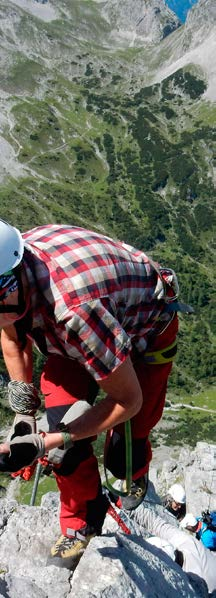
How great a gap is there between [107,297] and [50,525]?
16.4ft

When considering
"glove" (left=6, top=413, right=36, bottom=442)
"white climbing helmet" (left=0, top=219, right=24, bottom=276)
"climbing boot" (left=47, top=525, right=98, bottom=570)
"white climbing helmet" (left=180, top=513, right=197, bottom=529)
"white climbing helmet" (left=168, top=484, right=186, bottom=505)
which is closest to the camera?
"white climbing helmet" (left=0, top=219, right=24, bottom=276)

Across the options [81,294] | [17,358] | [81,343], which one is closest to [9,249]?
[81,294]

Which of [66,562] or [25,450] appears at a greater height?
[25,450]

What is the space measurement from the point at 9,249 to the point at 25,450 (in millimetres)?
1903

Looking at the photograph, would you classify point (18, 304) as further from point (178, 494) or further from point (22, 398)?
point (178, 494)

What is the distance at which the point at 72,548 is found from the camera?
6.54 metres

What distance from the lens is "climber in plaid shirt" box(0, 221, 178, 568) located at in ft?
13.1

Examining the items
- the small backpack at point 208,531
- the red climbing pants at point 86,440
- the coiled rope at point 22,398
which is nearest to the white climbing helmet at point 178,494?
the small backpack at point 208,531

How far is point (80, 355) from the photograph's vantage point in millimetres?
4191

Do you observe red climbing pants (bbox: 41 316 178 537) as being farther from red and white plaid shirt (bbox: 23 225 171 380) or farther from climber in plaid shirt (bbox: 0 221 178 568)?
red and white plaid shirt (bbox: 23 225 171 380)

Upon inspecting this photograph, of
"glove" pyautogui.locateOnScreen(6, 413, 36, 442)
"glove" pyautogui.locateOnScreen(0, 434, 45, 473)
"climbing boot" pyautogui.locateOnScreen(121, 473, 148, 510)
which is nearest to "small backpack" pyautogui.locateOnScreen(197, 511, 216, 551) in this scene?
"climbing boot" pyautogui.locateOnScreen(121, 473, 148, 510)

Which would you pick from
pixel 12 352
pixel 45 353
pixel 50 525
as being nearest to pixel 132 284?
pixel 45 353

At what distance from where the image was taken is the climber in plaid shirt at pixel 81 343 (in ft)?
13.1

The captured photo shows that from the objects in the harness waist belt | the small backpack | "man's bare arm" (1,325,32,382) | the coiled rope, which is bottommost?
the small backpack
